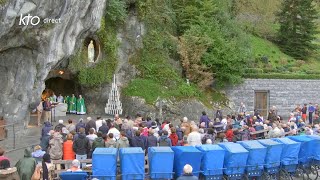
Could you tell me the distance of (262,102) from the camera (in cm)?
3378

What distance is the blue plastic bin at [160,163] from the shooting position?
13195mm

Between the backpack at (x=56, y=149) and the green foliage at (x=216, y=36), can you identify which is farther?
the green foliage at (x=216, y=36)

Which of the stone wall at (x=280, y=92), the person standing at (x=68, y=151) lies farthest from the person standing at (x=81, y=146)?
the stone wall at (x=280, y=92)

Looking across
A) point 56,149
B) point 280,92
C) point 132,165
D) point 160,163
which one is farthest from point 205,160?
point 280,92

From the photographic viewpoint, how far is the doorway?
33.7m

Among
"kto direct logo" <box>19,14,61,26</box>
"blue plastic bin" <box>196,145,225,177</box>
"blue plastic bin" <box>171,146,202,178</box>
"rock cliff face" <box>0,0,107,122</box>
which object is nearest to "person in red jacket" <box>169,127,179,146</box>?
"blue plastic bin" <box>196,145,225,177</box>

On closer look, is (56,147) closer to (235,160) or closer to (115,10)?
(235,160)

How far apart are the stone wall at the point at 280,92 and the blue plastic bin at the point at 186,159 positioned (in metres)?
19.8

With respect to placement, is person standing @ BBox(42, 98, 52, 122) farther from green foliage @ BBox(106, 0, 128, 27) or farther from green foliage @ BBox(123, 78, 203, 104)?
green foliage @ BBox(106, 0, 128, 27)

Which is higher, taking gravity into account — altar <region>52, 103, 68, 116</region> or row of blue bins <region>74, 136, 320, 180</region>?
altar <region>52, 103, 68, 116</region>

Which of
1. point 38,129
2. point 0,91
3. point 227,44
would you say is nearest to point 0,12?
point 0,91

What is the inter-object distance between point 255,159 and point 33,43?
39.1ft

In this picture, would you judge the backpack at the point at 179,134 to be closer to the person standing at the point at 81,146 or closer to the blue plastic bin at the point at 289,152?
the blue plastic bin at the point at 289,152

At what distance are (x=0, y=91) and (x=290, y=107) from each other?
20840mm
